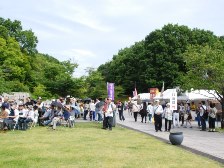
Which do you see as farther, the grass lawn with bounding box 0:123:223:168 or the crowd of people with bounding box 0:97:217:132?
the crowd of people with bounding box 0:97:217:132

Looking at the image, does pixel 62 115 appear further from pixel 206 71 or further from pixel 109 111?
pixel 206 71

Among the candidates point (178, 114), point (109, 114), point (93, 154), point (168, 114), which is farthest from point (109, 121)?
point (93, 154)

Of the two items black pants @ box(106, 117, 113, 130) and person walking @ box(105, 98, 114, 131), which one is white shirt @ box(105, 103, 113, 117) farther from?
black pants @ box(106, 117, 113, 130)

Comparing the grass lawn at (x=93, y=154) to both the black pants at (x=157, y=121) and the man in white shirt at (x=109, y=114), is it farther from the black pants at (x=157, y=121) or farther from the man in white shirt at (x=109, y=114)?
the man in white shirt at (x=109, y=114)

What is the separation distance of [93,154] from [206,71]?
14.0 meters

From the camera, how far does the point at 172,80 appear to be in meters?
61.3

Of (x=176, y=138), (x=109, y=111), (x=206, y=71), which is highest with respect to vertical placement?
(x=206, y=71)

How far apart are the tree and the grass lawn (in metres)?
9.02

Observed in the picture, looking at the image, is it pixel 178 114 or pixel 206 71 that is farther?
pixel 178 114

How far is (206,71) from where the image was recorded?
24.7 m

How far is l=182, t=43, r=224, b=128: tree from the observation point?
23.8 meters

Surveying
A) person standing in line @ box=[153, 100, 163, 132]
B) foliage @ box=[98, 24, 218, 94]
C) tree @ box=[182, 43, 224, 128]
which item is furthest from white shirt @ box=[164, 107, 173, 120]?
foliage @ box=[98, 24, 218, 94]

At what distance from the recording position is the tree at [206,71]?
23828 mm

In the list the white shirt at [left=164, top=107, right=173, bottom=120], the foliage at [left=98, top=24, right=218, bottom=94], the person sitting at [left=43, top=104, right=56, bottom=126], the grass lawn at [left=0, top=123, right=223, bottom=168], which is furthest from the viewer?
the foliage at [left=98, top=24, right=218, bottom=94]
